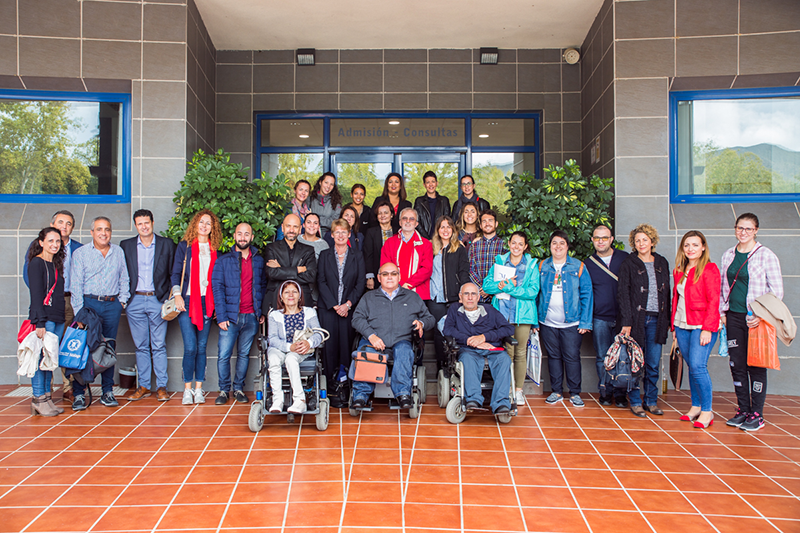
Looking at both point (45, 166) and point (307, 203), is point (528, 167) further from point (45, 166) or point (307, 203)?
point (45, 166)

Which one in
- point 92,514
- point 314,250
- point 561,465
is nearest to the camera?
point 92,514

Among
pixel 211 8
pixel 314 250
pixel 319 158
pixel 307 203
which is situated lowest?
pixel 314 250

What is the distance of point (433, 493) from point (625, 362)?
2.14 metres

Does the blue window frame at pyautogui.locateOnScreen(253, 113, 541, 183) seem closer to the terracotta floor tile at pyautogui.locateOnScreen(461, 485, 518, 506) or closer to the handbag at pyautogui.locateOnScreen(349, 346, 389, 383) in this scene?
the handbag at pyautogui.locateOnScreen(349, 346, 389, 383)

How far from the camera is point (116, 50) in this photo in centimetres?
523

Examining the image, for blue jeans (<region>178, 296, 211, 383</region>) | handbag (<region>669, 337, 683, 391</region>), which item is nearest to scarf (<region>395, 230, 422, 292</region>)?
blue jeans (<region>178, 296, 211, 383</region>)

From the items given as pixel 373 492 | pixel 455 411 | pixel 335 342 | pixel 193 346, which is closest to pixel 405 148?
pixel 335 342

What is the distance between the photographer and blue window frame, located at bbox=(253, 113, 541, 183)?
22.8 feet

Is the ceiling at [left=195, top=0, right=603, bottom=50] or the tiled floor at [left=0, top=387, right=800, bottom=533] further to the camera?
the ceiling at [left=195, top=0, right=603, bottom=50]

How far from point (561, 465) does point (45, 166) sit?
5.77 m

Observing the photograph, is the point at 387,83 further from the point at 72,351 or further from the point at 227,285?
the point at 72,351

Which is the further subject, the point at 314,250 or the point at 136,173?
the point at 136,173

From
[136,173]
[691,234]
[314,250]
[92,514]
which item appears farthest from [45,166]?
[691,234]

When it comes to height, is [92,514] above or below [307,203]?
below
